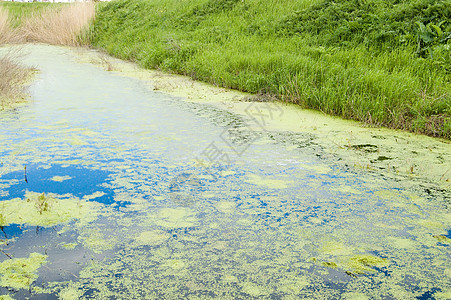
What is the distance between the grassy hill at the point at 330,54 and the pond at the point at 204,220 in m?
1.21

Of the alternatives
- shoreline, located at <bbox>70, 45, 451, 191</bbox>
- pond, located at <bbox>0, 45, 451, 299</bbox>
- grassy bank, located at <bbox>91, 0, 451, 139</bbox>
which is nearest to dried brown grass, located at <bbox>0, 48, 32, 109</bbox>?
pond, located at <bbox>0, 45, 451, 299</bbox>

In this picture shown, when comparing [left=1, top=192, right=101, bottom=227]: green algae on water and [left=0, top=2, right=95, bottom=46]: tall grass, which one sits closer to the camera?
[left=1, top=192, right=101, bottom=227]: green algae on water

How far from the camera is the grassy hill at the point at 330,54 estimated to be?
452cm

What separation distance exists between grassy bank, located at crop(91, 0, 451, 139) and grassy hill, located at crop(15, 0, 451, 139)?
0.05 feet

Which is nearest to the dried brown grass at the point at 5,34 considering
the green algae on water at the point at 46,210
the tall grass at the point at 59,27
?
the tall grass at the point at 59,27

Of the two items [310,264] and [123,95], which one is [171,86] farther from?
[310,264]

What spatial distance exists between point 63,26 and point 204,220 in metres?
12.3

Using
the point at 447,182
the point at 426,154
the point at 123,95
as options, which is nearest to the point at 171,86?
the point at 123,95

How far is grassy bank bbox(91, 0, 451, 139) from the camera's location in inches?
178

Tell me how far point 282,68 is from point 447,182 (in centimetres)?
313

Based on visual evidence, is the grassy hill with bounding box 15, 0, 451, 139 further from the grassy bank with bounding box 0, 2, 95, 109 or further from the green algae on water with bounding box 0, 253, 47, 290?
the grassy bank with bounding box 0, 2, 95, 109

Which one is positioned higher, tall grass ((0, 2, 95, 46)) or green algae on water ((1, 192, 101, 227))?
tall grass ((0, 2, 95, 46))

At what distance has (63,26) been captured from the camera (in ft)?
42.2

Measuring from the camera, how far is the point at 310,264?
1892 millimetres
